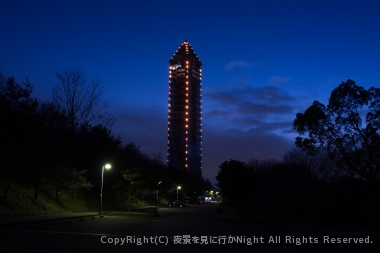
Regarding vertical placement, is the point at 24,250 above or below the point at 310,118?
below

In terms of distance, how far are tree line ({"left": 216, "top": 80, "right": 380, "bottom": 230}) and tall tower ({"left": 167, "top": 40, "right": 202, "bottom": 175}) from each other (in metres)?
68.0

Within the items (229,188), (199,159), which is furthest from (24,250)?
(199,159)

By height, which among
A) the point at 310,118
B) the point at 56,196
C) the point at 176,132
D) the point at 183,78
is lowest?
the point at 56,196

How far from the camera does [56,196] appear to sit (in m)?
37.5

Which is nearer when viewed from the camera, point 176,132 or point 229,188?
point 229,188

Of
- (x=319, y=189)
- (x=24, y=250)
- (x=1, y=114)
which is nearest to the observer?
(x=24, y=250)

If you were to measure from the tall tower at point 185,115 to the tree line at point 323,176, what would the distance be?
6802 centimetres

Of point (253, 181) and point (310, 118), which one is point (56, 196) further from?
point (310, 118)

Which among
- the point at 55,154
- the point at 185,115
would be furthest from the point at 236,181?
the point at 185,115

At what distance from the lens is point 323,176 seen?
5209cm

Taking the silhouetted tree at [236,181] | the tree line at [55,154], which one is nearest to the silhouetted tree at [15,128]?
the tree line at [55,154]

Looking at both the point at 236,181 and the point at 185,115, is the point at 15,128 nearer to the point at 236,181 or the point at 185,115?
the point at 236,181

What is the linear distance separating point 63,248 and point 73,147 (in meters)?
28.2

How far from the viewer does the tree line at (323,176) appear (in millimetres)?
20594
